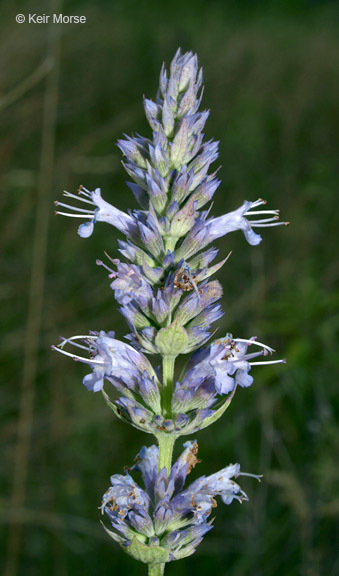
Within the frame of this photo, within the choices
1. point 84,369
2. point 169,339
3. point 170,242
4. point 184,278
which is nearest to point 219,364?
point 169,339

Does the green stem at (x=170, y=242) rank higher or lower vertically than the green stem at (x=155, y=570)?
higher

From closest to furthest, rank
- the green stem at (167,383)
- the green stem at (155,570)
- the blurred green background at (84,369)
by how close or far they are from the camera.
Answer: the green stem at (155,570), the green stem at (167,383), the blurred green background at (84,369)

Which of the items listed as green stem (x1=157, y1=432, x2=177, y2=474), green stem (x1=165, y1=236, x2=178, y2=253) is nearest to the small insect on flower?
green stem (x1=165, y1=236, x2=178, y2=253)

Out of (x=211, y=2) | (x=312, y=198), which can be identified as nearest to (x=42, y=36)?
(x=312, y=198)

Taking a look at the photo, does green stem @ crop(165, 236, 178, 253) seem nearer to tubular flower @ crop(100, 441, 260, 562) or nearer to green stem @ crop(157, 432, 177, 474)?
green stem @ crop(157, 432, 177, 474)

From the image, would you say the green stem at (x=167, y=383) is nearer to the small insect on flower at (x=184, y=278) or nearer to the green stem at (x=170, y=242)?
the small insect on flower at (x=184, y=278)

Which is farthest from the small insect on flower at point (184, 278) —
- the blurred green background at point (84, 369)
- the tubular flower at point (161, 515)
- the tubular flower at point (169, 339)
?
the blurred green background at point (84, 369)

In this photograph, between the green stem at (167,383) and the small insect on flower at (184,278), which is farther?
the green stem at (167,383)

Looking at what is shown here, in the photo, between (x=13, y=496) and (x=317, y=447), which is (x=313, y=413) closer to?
(x=317, y=447)
